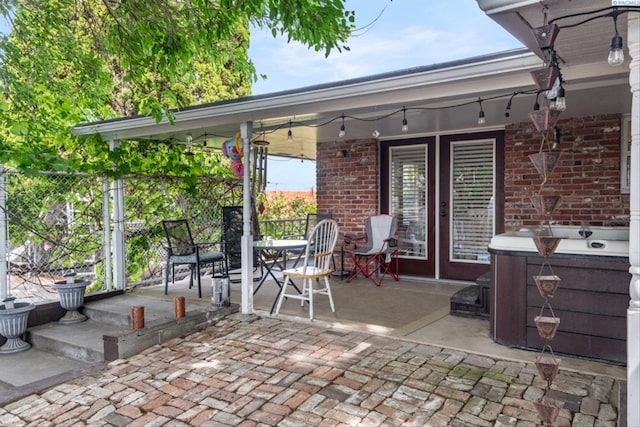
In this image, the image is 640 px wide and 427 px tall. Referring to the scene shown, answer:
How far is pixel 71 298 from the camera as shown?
4.71 meters

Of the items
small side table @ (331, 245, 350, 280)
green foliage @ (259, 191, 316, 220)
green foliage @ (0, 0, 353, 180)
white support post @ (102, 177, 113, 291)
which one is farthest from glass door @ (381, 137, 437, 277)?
green foliage @ (259, 191, 316, 220)

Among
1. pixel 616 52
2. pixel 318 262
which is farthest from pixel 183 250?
pixel 616 52

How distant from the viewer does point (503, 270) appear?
3387 millimetres

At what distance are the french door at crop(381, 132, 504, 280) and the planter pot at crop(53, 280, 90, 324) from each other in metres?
4.18

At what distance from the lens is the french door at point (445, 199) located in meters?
5.93

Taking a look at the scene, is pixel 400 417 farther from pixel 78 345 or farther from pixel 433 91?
pixel 78 345

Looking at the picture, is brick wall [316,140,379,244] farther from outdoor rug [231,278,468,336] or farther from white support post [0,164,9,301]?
white support post [0,164,9,301]

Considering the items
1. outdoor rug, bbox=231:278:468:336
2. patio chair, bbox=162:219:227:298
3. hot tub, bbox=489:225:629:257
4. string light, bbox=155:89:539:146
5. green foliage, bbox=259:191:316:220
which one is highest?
string light, bbox=155:89:539:146

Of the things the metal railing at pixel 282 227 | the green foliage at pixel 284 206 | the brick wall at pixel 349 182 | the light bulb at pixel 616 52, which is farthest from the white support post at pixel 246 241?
the green foliage at pixel 284 206

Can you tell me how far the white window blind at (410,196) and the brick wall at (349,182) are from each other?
0.29 metres

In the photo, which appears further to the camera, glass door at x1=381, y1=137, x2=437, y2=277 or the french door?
glass door at x1=381, y1=137, x2=437, y2=277

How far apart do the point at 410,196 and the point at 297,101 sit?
307cm

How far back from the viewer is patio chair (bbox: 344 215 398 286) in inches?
238

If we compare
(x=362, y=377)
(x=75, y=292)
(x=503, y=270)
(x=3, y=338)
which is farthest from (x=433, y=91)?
(x=3, y=338)
